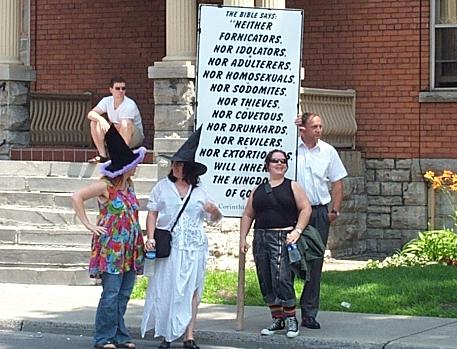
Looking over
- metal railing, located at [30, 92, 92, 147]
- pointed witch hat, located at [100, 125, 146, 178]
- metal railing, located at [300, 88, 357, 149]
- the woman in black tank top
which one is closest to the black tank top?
the woman in black tank top

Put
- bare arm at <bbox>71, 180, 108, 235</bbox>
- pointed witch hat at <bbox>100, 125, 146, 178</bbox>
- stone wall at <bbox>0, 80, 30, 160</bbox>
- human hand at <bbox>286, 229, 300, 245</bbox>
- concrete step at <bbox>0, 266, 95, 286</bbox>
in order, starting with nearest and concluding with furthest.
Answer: bare arm at <bbox>71, 180, 108, 235</bbox>
pointed witch hat at <bbox>100, 125, 146, 178</bbox>
human hand at <bbox>286, 229, 300, 245</bbox>
concrete step at <bbox>0, 266, 95, 286</bbox>
stone wall at <bbox>0, 80, 30, 160</bbox>

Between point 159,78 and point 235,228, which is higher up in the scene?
point 159,78

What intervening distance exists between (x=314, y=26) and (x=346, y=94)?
1330 millimetres

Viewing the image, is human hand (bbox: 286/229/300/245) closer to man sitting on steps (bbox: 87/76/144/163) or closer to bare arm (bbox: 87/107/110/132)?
man sitting on steps (bbox: 87/76/144/163)

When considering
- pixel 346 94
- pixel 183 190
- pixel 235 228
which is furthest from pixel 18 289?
pixel 346 94

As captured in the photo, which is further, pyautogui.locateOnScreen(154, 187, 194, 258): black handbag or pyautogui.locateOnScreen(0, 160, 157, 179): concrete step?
pyautogui.locateOnScreen(0, 160, 157, 179): concrete step

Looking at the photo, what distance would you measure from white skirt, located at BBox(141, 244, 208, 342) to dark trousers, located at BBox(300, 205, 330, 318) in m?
1.09

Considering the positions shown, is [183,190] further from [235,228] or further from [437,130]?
[437,130]

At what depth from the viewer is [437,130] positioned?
715 inches

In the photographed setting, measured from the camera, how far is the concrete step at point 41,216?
15.7 meters

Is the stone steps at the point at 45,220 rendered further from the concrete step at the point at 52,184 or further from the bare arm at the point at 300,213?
Answer: the bare arm at the point at 300,213

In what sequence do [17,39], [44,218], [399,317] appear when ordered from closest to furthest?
[399,317] → [44,218] → [17,39]

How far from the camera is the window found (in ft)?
60.2

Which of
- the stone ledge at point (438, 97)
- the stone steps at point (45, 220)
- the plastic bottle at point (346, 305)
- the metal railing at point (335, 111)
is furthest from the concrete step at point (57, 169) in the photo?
the plastic bottle at point (346, 305)
